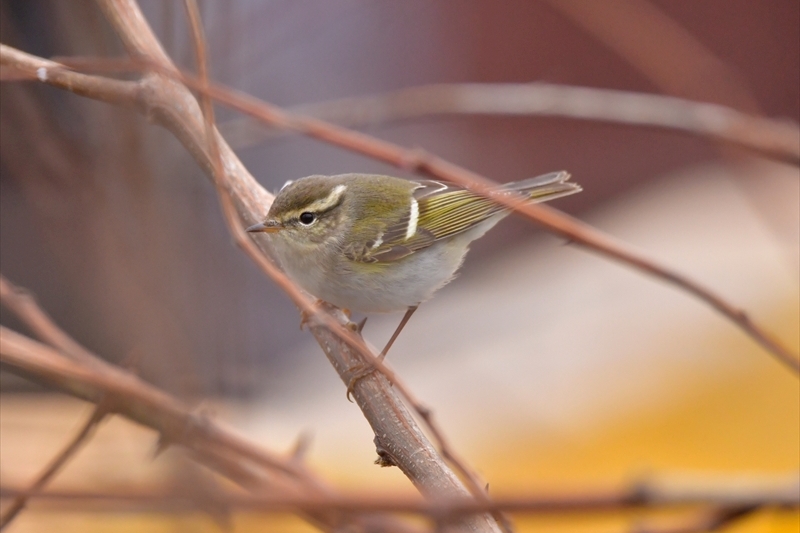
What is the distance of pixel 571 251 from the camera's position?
608cm

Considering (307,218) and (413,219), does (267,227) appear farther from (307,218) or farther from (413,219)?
(413,219)

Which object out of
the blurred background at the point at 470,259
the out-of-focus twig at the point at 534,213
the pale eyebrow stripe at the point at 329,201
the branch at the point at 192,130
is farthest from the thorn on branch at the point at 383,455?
the pale eyebrow stripe at the point at 329,201

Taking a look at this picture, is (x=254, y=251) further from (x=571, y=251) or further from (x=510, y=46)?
Result: (x=510, y=46)

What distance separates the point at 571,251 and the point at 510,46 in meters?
2.33

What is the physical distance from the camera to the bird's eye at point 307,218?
257 centimetres

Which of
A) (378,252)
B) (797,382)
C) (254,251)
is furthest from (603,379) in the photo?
(254,251)

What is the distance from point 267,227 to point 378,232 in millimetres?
549

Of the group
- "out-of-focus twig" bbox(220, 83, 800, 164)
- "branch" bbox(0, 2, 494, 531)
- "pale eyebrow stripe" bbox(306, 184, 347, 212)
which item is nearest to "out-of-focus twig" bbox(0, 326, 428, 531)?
"branch" bbox(0, 2, 494, 531)

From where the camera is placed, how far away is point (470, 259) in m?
7.66

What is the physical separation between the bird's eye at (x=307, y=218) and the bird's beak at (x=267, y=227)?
0.55 feet

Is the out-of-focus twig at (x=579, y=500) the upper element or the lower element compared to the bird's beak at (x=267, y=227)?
lower

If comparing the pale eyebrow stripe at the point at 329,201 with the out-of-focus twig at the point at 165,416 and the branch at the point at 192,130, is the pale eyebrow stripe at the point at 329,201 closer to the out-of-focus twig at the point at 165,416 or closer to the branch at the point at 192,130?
the branch at the point at 192,130

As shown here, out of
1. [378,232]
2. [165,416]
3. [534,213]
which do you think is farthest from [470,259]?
[165,416]

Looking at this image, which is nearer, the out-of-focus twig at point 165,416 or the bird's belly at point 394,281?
the out-of-focus twig at point 165,416
